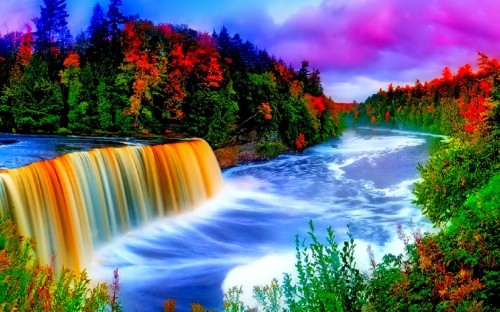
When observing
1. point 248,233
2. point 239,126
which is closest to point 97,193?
point 248,233

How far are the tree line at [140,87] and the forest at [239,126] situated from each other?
0.09m

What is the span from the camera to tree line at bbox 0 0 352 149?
28922 millimetres

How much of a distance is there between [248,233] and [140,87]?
1691cm

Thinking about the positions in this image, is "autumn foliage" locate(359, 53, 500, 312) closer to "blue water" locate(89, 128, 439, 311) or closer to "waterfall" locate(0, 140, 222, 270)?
"blue water" locate(89, 128, 439, 311)

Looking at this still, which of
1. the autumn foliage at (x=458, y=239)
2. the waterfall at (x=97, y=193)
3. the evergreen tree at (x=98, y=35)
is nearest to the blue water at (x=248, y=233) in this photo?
the waterfall at (x=97, y=193)

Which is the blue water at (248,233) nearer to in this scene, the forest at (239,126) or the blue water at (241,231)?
the blue water at (241,231)

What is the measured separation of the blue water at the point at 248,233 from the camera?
11.0 m

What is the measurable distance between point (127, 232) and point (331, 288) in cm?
1099

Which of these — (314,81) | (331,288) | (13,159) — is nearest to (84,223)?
(13,159)

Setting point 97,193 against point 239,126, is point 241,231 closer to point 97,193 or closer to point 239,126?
point 97,193

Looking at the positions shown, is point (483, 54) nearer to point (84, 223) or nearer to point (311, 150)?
point (84, 223)

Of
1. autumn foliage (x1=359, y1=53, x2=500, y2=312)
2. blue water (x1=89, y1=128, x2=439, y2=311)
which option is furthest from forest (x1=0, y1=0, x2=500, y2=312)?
blue water (x1=89, y1=128, x2=439, y2=311)

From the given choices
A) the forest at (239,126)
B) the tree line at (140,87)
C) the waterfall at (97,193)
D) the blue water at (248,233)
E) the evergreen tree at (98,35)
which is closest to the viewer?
the forest at (239,126)

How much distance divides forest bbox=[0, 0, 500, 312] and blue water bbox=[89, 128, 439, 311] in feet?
2.68
